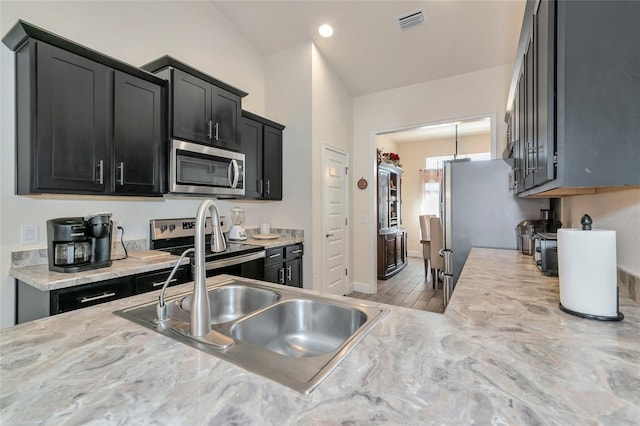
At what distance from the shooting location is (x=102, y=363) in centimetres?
75

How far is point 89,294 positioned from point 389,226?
4601 mm

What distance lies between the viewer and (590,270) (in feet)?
3.30

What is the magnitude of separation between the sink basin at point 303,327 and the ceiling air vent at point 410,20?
10.7 feet

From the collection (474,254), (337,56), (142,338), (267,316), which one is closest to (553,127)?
(267,316)

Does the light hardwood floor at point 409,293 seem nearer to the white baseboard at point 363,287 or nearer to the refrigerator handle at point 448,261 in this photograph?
the white baseboard at point 363,287

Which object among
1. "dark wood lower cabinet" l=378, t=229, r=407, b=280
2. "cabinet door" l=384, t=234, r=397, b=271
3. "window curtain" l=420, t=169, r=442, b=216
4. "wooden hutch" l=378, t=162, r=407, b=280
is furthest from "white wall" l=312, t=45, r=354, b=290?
"window curtain" l=420, t=169, r=442, b=216

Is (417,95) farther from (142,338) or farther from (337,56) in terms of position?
(142,338)

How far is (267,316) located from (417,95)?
3952 mm

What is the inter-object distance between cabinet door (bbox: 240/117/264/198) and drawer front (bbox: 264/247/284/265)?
0.69 m

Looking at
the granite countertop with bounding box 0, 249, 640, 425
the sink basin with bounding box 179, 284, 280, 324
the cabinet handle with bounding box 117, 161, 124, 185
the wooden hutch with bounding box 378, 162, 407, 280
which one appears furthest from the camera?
the wooden hutch with bounding box 378, 162, 407, 280

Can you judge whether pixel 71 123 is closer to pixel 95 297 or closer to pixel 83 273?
pixel 83 273

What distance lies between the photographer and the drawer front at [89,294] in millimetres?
1618

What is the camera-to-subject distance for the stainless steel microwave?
2.43m

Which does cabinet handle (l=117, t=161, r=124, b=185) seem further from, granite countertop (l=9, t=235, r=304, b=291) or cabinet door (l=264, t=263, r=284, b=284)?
cabinet door (l=264, t=263, r=284, b=284)
